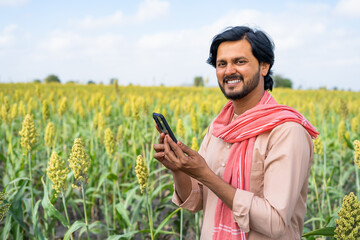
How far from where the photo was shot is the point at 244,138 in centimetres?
147

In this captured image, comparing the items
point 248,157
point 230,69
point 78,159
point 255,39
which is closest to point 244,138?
point 248,157

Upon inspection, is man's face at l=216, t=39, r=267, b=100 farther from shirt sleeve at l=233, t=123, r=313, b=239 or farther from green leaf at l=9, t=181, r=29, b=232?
green leaf at l=9, t=181, r=29, b=232

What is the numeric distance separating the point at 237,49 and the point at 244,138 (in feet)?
1.39

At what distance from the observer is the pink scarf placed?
141cm

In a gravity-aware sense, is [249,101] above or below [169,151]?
above

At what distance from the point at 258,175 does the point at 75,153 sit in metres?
0.99

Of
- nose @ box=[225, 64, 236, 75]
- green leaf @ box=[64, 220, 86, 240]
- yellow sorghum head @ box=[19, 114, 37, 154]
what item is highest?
nose @ box=[225, 64, 236, 75]

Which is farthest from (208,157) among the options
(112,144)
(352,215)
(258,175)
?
(112,144)

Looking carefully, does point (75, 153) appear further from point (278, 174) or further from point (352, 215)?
point (352, 215)

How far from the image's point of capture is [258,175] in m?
1.44

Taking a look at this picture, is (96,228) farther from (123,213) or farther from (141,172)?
(141,172)

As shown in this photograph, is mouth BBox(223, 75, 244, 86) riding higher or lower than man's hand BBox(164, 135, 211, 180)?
higher

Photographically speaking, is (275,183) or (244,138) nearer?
(275,183)

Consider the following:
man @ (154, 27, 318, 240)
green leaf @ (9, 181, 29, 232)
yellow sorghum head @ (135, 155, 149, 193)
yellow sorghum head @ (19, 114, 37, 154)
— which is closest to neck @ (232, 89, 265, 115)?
man @ (154, 27, 318, 240)
